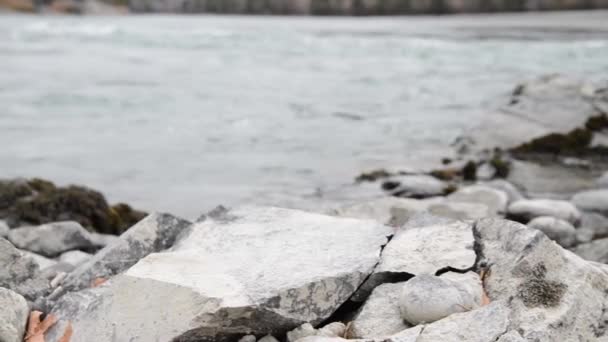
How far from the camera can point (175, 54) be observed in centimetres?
2347

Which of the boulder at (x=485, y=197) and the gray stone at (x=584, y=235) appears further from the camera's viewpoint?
the boulder at (x=485, y=197)

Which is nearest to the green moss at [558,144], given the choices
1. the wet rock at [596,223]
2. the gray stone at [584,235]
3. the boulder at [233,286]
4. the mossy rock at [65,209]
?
the wet rock at [596,223]

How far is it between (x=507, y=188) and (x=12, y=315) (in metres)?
5.68

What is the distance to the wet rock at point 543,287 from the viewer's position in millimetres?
2787

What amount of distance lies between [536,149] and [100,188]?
17.2ft

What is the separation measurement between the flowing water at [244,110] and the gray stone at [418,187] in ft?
2.32

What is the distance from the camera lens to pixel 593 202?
6.97m

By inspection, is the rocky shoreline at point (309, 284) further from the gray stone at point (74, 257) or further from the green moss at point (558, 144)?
the green moss at point (558, 144)

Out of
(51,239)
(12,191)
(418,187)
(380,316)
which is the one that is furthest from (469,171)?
(380,316)

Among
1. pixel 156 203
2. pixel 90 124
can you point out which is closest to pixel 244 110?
pixel 90 124

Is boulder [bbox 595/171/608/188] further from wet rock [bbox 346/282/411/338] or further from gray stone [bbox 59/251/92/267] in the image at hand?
wet rock [bbox 346/282/411/338]

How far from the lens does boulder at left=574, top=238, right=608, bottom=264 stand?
5.00m

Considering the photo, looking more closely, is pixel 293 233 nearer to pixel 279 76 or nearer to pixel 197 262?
pixel 197 262

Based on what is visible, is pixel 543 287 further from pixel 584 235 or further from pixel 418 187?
pixel 418 187
